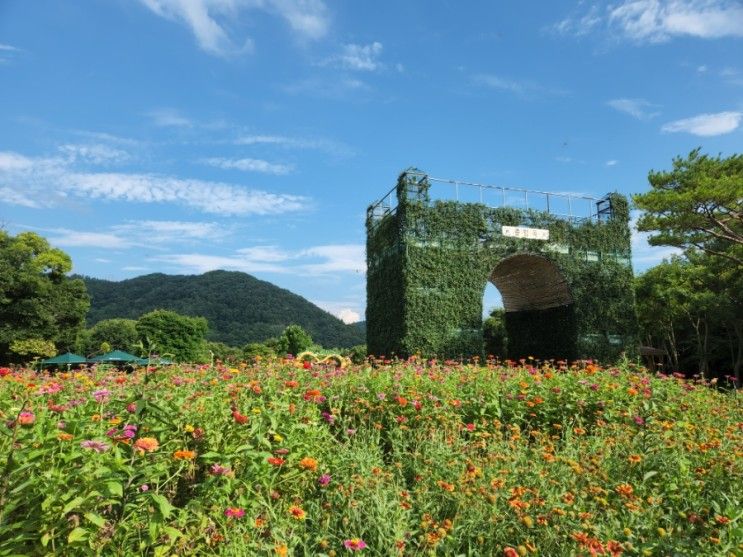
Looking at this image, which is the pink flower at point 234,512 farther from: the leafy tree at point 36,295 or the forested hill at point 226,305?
the forested hill at point 226,305

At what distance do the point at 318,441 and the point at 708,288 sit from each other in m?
24.0

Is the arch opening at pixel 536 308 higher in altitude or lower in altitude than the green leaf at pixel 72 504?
higher

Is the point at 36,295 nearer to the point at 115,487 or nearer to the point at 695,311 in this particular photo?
the point at 115,487

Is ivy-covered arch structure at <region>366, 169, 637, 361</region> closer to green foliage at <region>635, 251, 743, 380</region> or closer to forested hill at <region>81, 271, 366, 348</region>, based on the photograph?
green foliage at <region>635, 251, 743, 380</region>

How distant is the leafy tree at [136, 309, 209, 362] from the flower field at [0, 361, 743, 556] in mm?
31453

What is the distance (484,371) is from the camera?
6.55m

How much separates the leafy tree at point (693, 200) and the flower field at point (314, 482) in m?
10.9

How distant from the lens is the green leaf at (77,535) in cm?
207

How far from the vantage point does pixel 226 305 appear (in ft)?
192

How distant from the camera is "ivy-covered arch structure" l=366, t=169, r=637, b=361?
14.0 metres

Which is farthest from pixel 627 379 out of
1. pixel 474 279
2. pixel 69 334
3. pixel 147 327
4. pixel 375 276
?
pixel 147 327

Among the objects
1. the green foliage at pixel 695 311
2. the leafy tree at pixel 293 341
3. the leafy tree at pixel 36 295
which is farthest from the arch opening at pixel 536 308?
the leafy tree at pixel 36 295

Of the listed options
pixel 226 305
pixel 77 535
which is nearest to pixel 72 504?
pixel 77 535

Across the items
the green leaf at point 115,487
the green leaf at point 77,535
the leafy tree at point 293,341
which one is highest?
the leafy tree at point 293,341
